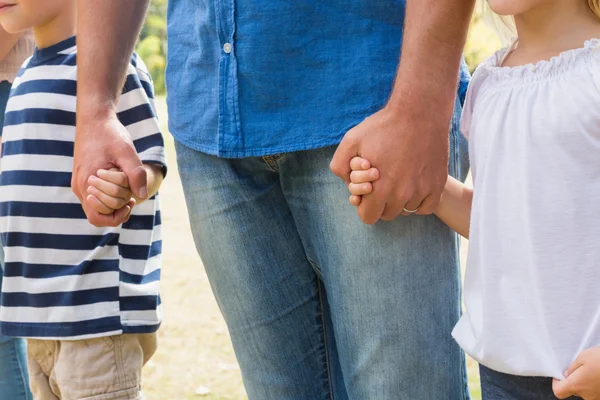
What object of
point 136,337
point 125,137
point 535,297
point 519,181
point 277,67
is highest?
point 277,67

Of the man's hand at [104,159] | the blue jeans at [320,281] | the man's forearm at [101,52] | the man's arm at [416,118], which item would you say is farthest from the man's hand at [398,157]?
the man's forearm at [101,52]

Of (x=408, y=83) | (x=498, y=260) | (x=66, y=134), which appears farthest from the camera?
(x=66, y=134)

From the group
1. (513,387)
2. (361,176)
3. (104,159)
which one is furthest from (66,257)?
(513,387)

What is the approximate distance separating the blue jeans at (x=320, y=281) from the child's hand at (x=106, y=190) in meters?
0.16

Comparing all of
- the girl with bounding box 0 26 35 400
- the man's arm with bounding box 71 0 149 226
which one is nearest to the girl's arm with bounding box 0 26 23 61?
the girl with bounding box 0 26 35 400

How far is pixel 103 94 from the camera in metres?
1.82

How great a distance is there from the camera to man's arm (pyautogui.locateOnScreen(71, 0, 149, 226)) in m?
1.75

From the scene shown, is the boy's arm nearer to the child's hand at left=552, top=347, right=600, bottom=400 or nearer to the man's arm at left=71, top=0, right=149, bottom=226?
the child's hand at left=552, top=347, right=600, bottom=400

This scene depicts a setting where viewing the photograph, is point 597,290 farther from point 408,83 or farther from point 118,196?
point 118,196

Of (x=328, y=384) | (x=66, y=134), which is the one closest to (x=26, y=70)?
(x=66, y=134)

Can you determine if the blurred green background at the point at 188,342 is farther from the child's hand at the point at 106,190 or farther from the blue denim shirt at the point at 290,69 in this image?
the child's hand at the point at 106,190

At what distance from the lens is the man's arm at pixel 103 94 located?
1750 mm

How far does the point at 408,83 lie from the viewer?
138 cm

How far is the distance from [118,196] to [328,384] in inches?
24.2
